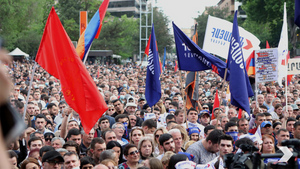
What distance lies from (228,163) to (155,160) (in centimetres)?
237

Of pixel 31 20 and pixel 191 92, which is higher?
pixel 31 20

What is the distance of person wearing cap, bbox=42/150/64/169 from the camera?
517 centimetres

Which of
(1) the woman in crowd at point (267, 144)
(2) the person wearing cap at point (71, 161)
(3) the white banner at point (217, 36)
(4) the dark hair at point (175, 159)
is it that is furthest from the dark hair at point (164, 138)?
(3) the white banner at point (217, 36)

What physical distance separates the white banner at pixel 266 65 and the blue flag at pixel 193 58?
2.05 meters

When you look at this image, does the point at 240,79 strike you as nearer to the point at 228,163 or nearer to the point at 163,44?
the point at 228,163

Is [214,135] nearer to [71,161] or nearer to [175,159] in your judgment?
[175,159]

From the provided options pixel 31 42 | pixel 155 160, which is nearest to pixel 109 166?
pixel 155 160

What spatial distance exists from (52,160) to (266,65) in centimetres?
686

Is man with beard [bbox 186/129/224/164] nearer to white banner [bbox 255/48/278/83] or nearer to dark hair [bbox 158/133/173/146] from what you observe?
dark hair [bbox 158/133/173/146]

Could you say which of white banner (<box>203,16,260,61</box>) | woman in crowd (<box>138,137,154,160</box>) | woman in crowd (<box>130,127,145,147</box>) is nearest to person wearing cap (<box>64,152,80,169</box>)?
woman in crowd (<box>138,137,154,160</box>)

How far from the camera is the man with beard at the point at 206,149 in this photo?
5.64 meters

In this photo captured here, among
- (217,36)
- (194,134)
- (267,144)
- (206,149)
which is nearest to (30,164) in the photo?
(206,149)

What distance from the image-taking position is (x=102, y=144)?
238 inches

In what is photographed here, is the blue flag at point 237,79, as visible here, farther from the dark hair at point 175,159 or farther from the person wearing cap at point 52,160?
the person wearing cap at point 52,160
